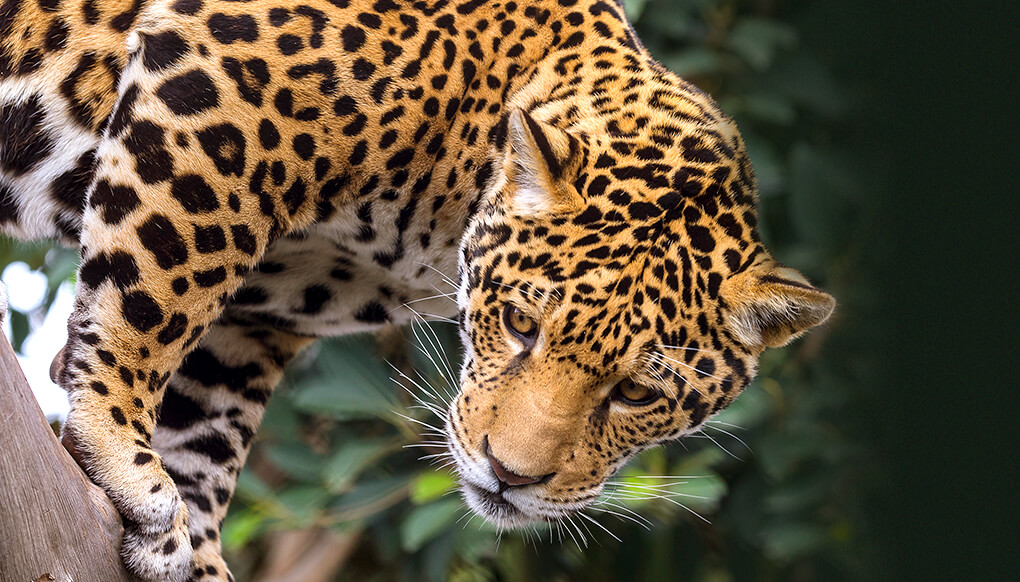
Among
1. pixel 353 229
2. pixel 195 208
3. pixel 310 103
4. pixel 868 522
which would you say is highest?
pixel 868 522

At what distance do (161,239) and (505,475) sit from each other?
4.11 ft

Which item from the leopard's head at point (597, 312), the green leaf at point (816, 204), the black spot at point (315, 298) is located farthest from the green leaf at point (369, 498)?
the leopard's head at point (597, 312)

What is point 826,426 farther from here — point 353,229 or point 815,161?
point 353,229

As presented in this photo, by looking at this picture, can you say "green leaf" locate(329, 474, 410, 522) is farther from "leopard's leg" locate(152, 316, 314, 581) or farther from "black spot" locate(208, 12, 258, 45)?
"black spot" locate(208, 12, 258, 45)

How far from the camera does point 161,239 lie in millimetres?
2975

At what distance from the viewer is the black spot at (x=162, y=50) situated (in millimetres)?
3066

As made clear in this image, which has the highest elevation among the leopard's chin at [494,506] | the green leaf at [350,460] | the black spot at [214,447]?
the leopard's chin at [494,506]

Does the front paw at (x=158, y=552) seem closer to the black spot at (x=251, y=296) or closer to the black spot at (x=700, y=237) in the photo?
the black spot at (x=251, y=296)

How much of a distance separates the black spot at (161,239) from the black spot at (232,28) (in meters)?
0.61

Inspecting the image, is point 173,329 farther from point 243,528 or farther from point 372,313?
point 243,528

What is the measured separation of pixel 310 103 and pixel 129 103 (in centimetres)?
54

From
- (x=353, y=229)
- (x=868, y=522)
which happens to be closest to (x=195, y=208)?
(x=353, y=229)

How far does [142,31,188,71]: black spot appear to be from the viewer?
121 inches

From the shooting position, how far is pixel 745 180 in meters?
3.42
